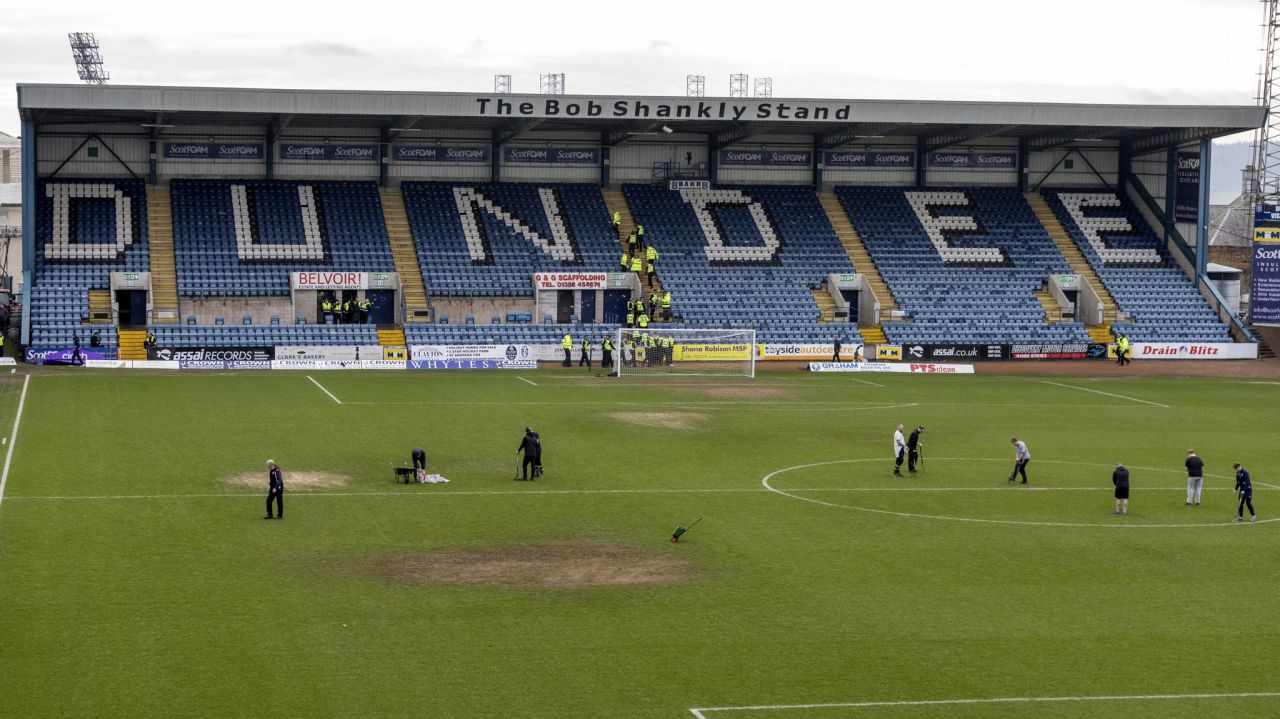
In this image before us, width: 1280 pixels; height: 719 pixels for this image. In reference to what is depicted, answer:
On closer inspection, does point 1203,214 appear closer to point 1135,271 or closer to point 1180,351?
point 1135,271

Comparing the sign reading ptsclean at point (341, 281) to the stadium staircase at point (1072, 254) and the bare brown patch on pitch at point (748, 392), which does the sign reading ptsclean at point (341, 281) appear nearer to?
the bare brown patch on pitch at point (748, 392)

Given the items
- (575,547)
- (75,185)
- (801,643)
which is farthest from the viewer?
(75,185)

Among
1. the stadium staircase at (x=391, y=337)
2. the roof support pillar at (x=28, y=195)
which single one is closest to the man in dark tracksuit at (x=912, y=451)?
the stadium staircase at (x=391, y=337)

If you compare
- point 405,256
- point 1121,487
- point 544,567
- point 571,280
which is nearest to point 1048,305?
point 571,280

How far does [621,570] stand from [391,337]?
45.3 meters

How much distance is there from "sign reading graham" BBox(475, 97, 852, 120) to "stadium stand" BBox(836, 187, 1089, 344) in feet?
34.2

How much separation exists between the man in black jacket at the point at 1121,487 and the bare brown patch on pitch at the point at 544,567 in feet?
39.3

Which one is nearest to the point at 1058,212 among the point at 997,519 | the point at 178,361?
the point at 178,361

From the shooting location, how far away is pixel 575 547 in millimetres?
29531

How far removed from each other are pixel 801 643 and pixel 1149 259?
69.2 meters

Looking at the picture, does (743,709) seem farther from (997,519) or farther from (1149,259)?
(1149,259)

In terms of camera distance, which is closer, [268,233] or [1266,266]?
[268,233]

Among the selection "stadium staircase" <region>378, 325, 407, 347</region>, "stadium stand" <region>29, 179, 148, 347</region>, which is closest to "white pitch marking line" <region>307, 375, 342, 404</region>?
"stadium staircase" <region>378, 325, 407, 347</region>

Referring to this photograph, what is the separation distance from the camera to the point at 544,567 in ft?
90.8
